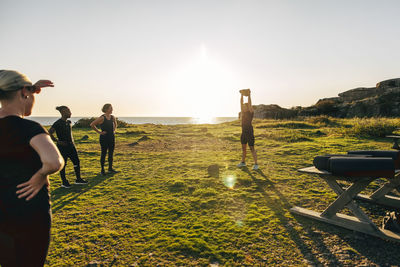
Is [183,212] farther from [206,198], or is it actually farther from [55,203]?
[55,203]

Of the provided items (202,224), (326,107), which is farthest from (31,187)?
(326,107)

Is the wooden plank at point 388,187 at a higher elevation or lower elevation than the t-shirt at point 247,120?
lower

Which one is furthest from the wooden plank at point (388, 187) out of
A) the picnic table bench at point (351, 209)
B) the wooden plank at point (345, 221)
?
the wooden plank at point (345, 221)

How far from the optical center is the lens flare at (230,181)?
621cm

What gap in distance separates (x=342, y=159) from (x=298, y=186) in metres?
2.92

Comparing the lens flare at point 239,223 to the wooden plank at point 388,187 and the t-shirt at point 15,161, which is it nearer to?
the wooden plank at point 388,187

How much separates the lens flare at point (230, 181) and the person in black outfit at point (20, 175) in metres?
4.91

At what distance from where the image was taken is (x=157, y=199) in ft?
17.5

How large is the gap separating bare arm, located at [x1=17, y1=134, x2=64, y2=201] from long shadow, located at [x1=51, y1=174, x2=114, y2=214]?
3.82 metres

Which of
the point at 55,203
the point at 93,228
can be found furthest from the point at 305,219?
the point at 55,203

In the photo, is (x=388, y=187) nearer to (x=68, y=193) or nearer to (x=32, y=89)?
(x=32, y=89)

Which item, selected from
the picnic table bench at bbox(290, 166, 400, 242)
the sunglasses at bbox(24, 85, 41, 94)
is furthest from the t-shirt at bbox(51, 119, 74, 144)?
the picnic table bench at bbox(290, 166, 400, 242)

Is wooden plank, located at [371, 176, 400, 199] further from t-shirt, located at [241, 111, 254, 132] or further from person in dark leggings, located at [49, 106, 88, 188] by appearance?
person in dark leggings, located at [49, 106, 88, 188]

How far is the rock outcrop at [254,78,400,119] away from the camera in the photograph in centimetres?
2848
